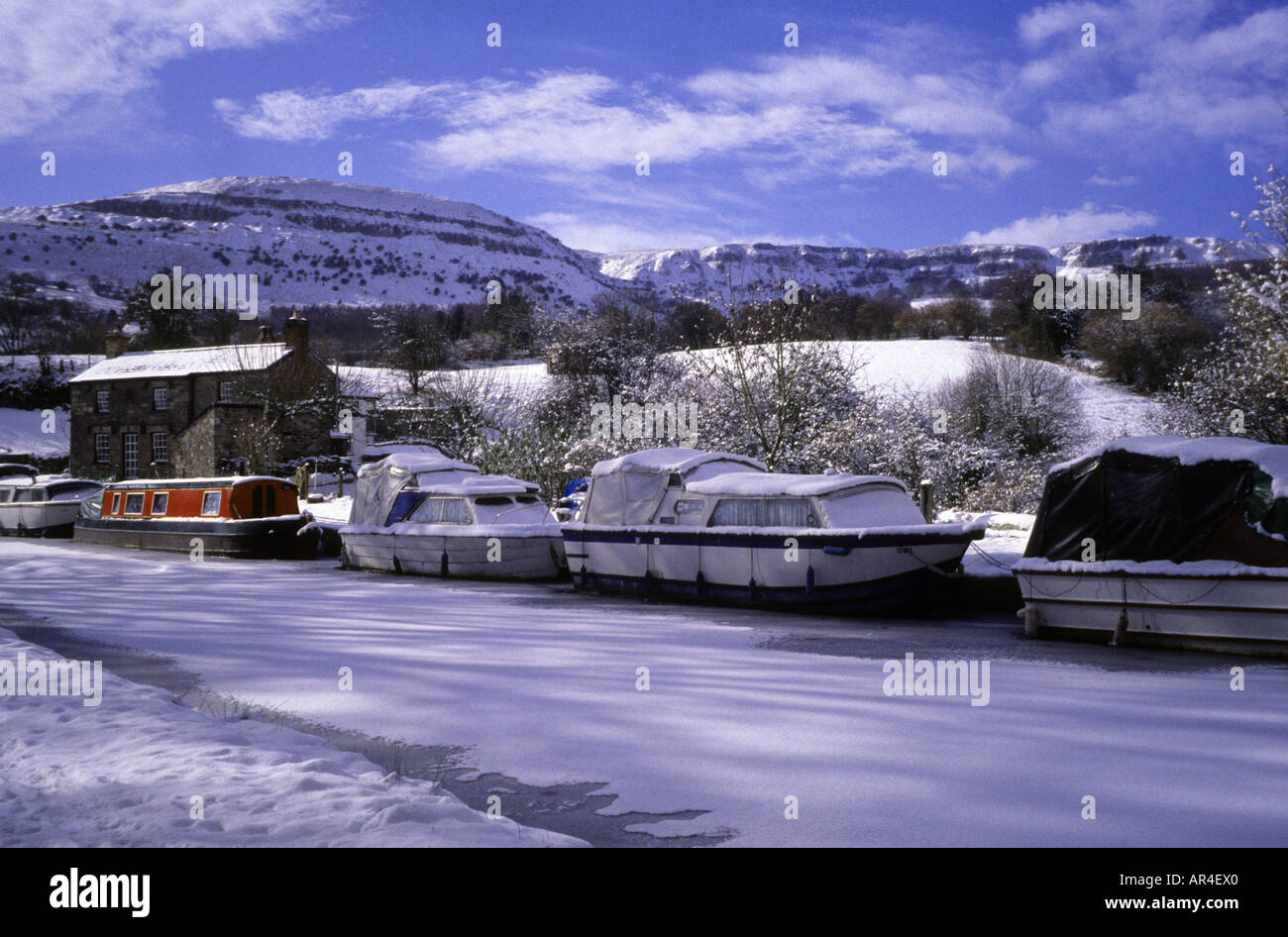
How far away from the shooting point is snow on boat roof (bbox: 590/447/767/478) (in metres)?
15.4

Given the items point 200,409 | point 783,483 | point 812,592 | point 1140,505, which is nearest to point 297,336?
point 200,409

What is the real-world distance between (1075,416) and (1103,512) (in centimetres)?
2869

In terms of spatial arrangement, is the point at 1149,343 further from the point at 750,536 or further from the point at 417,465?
the point at 750,536

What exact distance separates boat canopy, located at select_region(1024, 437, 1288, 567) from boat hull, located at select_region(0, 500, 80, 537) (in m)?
34.4

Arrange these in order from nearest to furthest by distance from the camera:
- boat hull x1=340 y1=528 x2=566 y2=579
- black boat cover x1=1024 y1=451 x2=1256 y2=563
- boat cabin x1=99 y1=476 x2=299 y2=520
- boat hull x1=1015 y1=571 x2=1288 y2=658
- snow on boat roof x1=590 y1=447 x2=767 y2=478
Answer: boat hull x1=1015 y1=571 x2=1288 y2=658
black boat cover x1=1024 y1=451 x2=1256 y2=563
snow on boat roof x1=590 y1=447 x2=767 y2=478
boat hull x1=340 y1=528 x2=566 y2=579
boat cabin x1=99 y1=476 x2=299 y2=520

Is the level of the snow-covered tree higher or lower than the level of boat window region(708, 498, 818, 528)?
higher

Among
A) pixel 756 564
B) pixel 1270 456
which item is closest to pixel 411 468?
pixel 756 564

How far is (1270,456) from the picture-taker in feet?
33.2

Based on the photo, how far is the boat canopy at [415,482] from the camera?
18891mm

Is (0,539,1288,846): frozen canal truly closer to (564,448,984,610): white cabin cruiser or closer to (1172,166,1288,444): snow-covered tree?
(564,448,984,610): white cabin cruiser

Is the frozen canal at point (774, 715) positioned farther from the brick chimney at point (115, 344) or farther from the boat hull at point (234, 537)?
the brick chimney at point (115, 344)

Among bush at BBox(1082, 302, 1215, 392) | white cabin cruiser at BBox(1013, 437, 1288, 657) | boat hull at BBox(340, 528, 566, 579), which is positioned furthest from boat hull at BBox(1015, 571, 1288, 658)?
bush at BBox(1082, 302, 1215, 392)

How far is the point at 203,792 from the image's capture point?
175 inches
